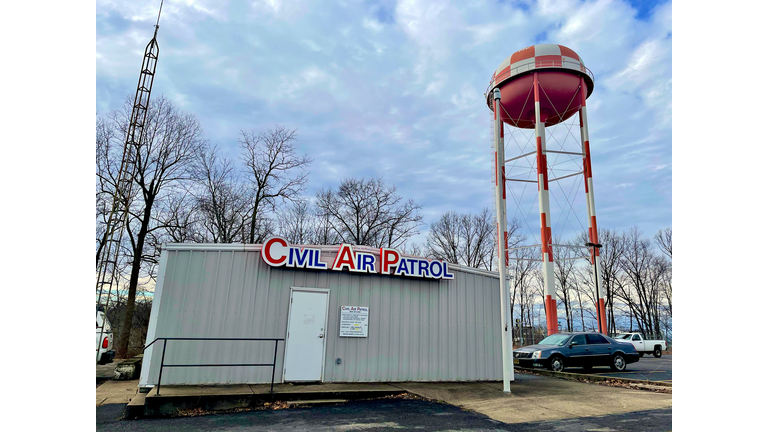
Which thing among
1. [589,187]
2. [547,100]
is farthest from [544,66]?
[589,187]

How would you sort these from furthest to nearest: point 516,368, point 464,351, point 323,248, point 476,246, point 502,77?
point 476,246, point 502,77, point 516,368, point 464,351, point 323,248

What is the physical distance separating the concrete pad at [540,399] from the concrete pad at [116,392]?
6033 millimetres

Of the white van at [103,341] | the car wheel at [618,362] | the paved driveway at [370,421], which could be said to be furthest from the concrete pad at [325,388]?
the car wheel at [618,362]

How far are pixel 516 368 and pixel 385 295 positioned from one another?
8.00 m

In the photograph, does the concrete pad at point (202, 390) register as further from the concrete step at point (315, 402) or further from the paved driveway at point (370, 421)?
the concrete step at point (315, 402)

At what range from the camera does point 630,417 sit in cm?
741

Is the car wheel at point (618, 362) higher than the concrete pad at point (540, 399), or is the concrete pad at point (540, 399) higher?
the car wheel at point (618, 362)

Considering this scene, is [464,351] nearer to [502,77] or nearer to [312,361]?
[312,361]

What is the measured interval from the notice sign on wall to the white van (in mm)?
8771

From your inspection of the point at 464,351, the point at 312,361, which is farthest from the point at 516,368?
the point at 312,361

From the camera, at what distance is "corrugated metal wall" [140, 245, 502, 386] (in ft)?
31.8

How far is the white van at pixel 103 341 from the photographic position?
561 inches

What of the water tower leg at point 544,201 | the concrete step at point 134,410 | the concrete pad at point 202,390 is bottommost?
the concrete step at point 134,410

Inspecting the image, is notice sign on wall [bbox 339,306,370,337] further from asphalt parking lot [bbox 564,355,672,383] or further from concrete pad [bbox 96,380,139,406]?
asphalt parking lot [bbox 564,355,672,383]
